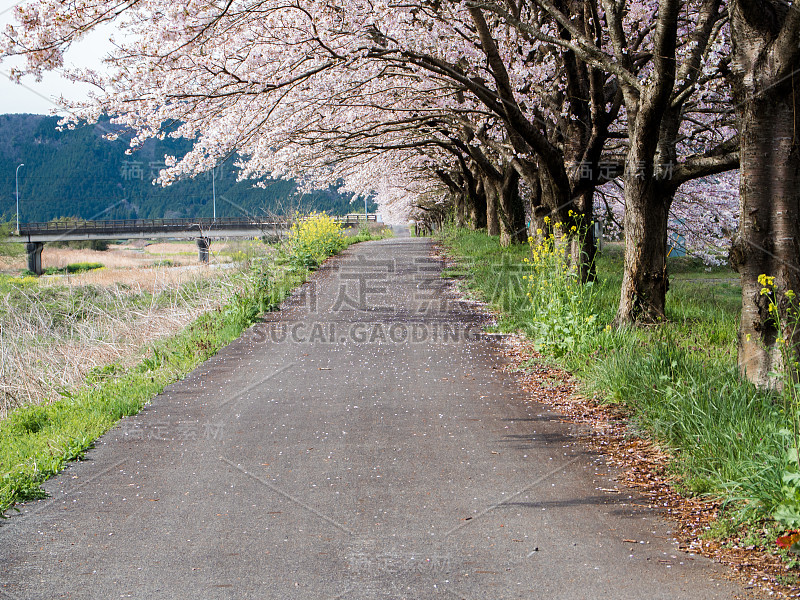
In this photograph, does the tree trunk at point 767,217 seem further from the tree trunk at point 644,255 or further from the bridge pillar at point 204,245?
the bridge pillar at point 204,245

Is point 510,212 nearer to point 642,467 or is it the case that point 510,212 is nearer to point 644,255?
point 644,255

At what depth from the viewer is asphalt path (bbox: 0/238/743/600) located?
132 inches

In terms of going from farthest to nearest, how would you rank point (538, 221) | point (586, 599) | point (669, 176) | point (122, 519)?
point (538, 221)
point (669, 176)
point (122, 519)
point (586, 599)

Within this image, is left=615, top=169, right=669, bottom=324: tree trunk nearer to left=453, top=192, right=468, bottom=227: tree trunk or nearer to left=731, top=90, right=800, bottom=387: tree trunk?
left=731, top=90, right=800, bottom=387: tree trunk

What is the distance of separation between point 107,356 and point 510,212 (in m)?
13.9

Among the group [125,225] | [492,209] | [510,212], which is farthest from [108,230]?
[510,212]

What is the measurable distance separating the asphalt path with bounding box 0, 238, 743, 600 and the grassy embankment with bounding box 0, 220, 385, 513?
0.90 feet

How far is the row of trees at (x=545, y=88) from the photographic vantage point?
546 cm

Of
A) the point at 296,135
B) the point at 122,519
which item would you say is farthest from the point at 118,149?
the point at 122,519

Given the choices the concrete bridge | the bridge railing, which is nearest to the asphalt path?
the concrete bridge

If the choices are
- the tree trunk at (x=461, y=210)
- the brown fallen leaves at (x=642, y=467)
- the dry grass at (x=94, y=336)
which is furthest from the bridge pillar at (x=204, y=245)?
the tree trunk at (x=461, y=210)

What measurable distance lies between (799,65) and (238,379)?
20.6 feet

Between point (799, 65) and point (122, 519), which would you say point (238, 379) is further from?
point (799, 65)

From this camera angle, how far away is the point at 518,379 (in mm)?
7340
